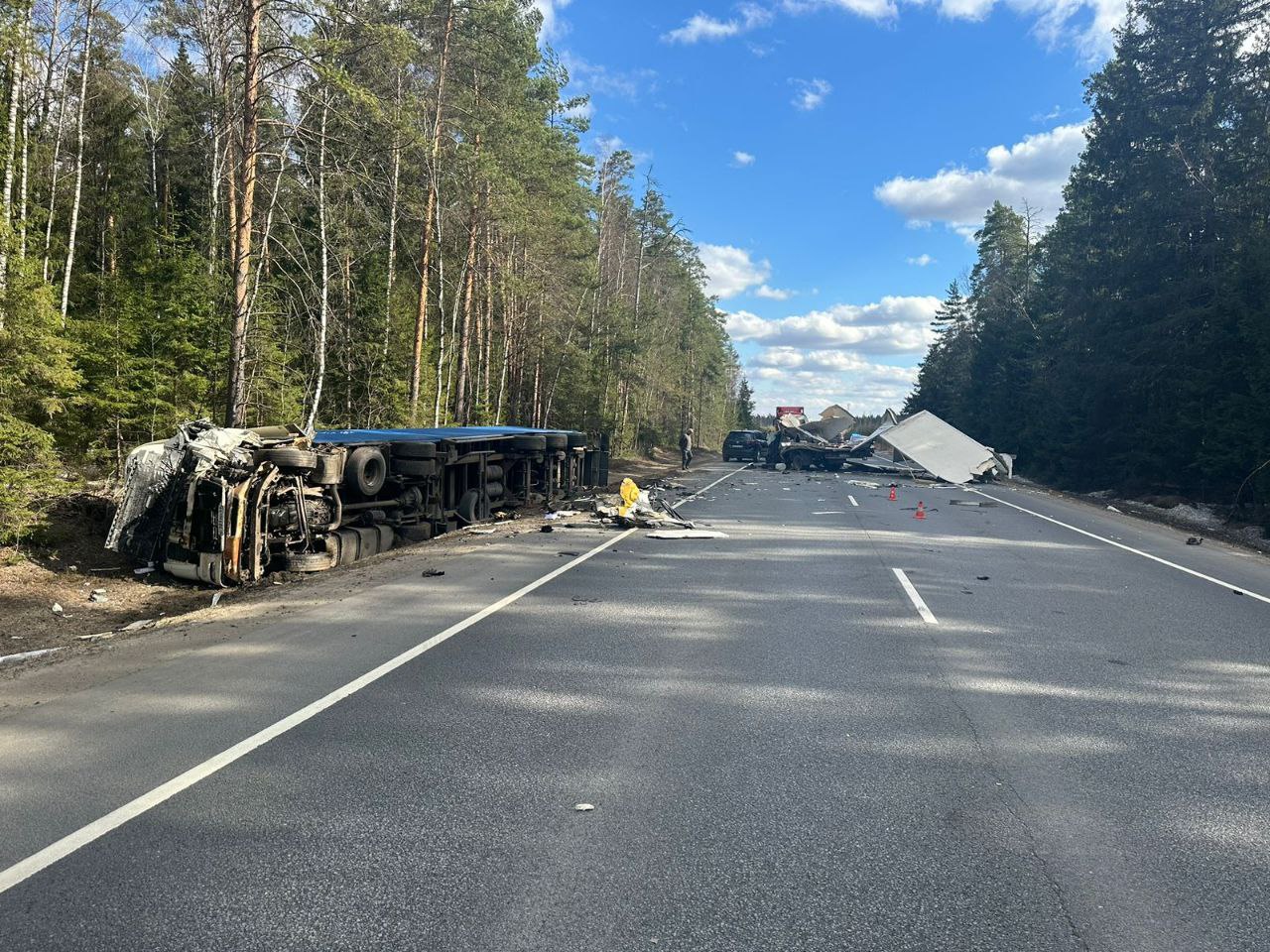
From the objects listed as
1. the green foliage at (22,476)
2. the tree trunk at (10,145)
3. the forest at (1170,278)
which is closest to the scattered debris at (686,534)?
the green foliage at (22,476)

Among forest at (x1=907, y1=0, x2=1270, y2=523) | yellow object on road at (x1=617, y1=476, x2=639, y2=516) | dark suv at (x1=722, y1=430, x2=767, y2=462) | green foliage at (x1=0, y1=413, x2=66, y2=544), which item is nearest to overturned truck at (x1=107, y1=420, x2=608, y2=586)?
green foliage at (x1=0, y1=413, x2=66, y2=544)

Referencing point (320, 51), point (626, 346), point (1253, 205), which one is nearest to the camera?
point (320, 51)

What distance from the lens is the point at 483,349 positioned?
36844mm

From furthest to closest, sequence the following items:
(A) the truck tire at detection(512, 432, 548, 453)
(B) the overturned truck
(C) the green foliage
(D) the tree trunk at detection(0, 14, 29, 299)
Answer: (A) the truck tire at detection(512, 432, 548, 453), (D) the tree trunk at detection(0, 14, 29, 299), (C) the green foliage, (B) the overturned truck

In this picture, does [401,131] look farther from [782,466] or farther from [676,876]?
[782,466]

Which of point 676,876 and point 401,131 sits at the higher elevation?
point 401,131

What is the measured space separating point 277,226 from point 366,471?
1957cm

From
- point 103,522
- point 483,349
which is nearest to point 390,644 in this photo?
point 103,522

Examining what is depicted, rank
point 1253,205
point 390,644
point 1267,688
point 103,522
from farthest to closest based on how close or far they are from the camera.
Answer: point 1253,205 < point 103,522 < point 390,644 < point 1267,688

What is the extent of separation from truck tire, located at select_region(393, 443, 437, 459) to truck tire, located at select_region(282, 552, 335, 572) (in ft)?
7.46

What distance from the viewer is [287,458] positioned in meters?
9.82

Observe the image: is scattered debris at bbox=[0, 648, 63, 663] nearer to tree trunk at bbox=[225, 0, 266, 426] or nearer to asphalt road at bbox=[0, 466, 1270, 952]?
asphalt road at bbox=[0, 466, 1270, 952]

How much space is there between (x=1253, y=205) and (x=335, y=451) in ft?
88.9

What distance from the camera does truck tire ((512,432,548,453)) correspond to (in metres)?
16.7
